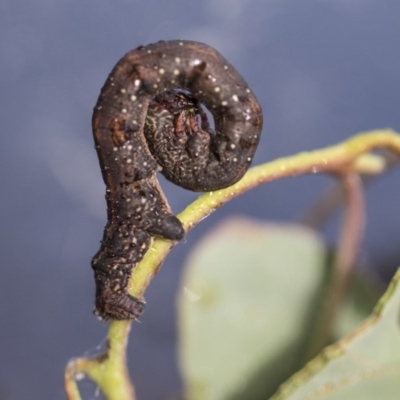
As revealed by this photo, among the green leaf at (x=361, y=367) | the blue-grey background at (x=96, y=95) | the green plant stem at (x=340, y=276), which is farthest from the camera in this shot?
the blue-grey background at (x=96, y=95)

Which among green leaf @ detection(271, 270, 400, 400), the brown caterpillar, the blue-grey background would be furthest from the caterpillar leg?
the blue-grey background

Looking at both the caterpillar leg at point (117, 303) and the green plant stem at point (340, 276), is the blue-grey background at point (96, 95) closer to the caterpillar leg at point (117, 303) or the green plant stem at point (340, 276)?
the green plant stem at point (340, 276)

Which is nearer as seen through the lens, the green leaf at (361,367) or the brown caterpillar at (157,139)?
the brown caterpillar at (157,139)

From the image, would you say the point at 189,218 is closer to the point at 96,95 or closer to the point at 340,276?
the point at 340,276

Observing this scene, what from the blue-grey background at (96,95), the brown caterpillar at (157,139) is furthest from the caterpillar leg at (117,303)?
the blue-grey background at (96,95)

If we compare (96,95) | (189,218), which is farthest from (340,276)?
(96,95)

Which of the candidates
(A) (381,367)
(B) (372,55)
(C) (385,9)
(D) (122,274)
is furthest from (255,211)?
(D) (122,274)

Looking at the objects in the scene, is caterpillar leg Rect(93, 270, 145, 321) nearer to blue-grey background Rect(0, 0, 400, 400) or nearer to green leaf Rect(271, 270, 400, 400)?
green leaf Rect(271, 270, 400, 400)
